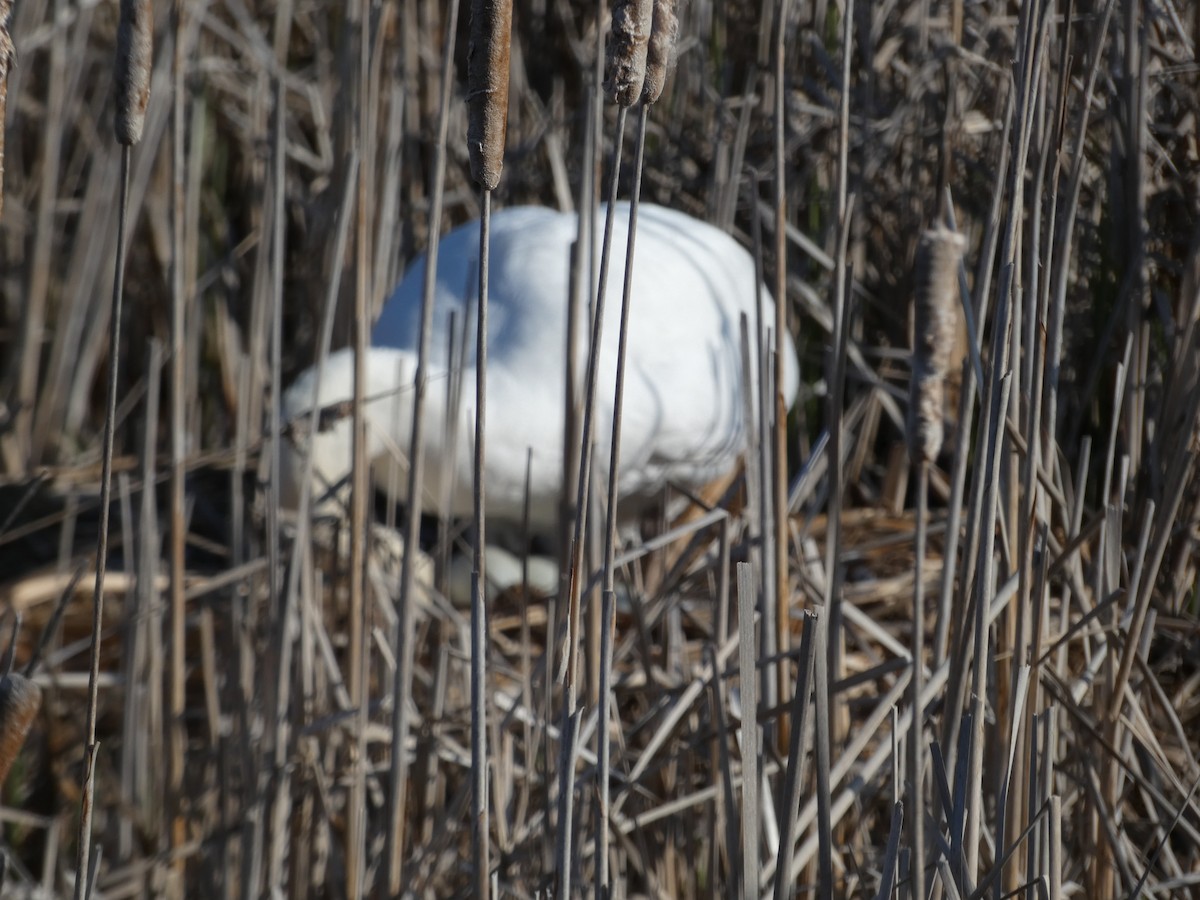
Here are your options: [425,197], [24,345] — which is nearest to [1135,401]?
[425,197]

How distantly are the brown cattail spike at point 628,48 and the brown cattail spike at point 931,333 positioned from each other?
6.8 inches

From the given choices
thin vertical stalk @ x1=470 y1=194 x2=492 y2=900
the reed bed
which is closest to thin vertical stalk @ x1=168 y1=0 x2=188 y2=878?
the reed bed

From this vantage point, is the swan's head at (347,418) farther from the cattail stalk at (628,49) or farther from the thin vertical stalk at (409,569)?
the cattail stalk at (628,49)

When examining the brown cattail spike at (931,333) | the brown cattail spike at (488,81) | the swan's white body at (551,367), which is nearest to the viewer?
the brown cattail spike at (488,81)

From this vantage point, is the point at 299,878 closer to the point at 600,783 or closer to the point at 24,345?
the point at 600,783

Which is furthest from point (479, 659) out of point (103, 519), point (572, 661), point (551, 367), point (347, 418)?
point (551, 367)

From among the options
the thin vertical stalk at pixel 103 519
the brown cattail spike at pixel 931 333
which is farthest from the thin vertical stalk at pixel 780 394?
the thin vertical stalk at pixel 103 519

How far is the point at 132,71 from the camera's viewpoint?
1.61ft

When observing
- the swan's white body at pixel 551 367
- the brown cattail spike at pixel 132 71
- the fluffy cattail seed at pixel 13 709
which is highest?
the brown cattail spike at pixel 132 71

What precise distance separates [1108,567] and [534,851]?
0.45 m

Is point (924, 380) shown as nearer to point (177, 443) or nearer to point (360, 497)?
point (360, 497)

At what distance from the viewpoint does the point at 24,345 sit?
1846 mm

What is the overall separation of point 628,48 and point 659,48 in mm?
47

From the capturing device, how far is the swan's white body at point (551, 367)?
1388 mm
